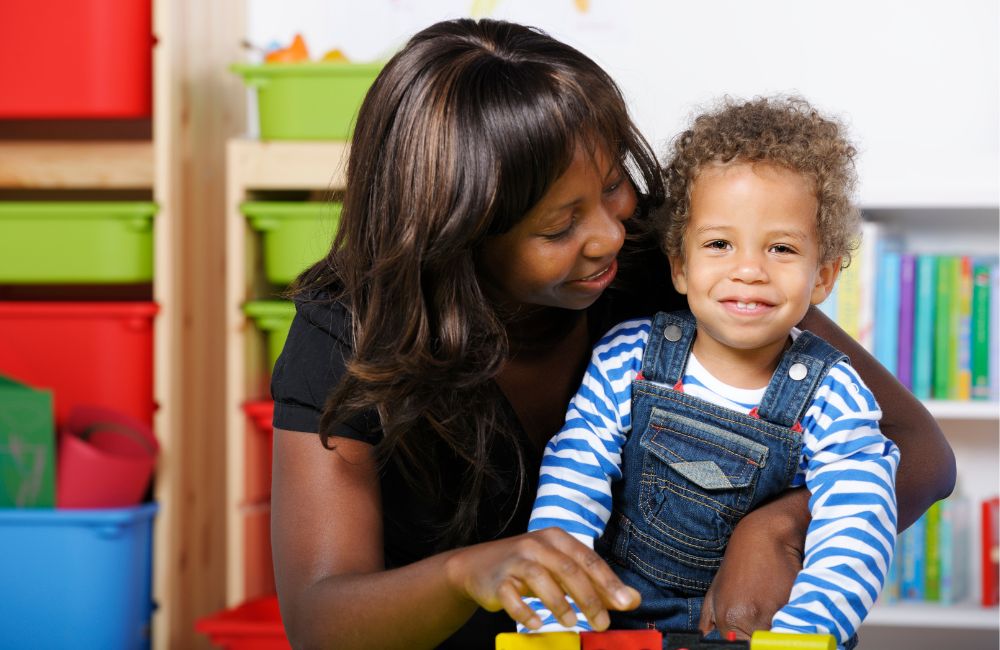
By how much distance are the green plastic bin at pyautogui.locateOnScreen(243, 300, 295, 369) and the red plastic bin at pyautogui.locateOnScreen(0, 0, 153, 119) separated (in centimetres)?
44

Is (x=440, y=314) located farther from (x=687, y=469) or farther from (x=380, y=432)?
(x=687, y=469)

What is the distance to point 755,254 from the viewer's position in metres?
1.08

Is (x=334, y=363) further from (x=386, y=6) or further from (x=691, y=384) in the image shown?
(x=386, y=6)

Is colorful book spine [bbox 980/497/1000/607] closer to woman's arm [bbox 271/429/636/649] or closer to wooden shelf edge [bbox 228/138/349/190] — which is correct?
wooden shelf edge [bbox 228/138/349/190]

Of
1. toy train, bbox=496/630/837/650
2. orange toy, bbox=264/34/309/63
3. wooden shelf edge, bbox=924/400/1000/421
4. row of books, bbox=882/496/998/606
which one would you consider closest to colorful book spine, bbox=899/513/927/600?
row of books, bbox=882/496/998/606

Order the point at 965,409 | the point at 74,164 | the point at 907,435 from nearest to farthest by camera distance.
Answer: the point at 907,435 < the point at 965,409 < the point at 74,164

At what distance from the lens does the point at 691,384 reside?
1.14 m

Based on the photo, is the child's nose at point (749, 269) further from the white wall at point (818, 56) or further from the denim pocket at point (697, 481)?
the white wall at point (818, 56)

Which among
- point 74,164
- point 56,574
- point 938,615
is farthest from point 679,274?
point 74,164

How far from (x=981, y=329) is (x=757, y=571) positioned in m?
1.45

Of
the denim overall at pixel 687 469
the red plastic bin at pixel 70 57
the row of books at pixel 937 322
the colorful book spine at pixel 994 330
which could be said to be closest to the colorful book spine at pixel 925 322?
the row of books at pixel 937 322

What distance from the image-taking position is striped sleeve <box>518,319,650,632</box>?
3.59 feet

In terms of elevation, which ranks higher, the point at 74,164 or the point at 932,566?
the point at 74,164

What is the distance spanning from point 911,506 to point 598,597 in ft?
1.93
